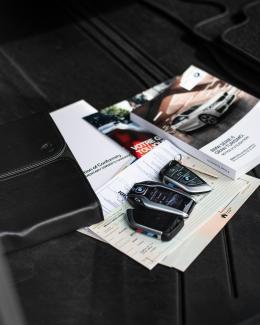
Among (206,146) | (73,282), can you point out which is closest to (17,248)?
(73,282)

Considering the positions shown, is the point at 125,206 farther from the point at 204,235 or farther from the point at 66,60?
the point at 66,60

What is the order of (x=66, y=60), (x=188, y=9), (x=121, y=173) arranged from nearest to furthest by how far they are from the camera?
(x=121, y=173) < (x=66, y=60) < (x=188, y=9)

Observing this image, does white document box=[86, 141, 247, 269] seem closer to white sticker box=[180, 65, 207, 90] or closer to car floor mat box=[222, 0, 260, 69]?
white sticker box=[180, 65, 207, 90]

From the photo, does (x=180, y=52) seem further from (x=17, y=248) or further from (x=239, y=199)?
(x=17, y=248)

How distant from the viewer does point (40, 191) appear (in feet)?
3.03

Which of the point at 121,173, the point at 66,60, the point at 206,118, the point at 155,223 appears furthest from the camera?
the point at 66,60

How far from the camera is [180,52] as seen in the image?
1371 millimetres

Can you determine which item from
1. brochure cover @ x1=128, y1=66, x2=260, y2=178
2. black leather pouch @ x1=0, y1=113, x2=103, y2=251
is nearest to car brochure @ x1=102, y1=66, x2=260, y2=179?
brochure cover @ x1=128, y1=66, x2=260, y2=178

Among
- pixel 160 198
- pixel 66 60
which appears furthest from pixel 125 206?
pixel 66 60

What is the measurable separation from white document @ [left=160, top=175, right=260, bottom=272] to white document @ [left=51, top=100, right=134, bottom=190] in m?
0.20

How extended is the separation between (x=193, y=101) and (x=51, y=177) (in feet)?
1.18

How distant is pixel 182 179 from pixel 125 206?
0.36ft

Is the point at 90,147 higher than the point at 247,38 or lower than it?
lower

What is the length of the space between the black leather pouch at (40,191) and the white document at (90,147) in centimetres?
5
